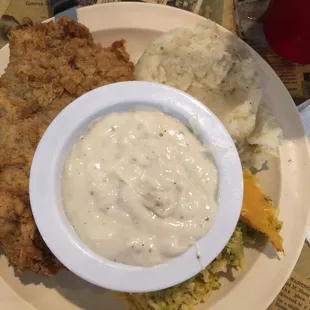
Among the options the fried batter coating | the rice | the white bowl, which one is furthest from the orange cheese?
the fried batter coating

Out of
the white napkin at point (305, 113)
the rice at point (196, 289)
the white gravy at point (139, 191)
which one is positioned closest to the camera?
the white gravy at point (139, 191)

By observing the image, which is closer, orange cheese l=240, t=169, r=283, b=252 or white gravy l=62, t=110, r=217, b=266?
white gravy l=62, t=110, r=217, b=266

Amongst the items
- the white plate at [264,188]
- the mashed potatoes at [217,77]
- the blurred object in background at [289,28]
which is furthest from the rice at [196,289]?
the blurred object in background at [289,28]

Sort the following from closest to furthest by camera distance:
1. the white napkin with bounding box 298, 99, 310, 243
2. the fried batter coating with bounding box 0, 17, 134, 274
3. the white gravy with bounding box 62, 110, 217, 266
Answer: the white gravy with bounding box 62, 110, 217, 266
the fried batter coating with bounding box 0, 17, 134, 274
the white napkin with bounding box 298, 99, 310, 243

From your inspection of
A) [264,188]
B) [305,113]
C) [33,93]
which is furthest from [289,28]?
[33,93]

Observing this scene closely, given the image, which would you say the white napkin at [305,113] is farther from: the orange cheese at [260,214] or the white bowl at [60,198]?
the white bowl at [60,198]

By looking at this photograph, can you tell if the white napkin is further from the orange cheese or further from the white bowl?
the white bowl

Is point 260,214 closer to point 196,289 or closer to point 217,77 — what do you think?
point 196,289
